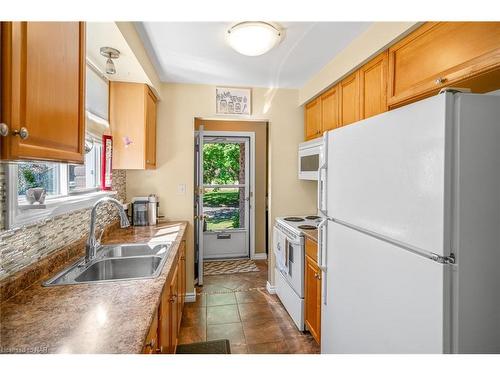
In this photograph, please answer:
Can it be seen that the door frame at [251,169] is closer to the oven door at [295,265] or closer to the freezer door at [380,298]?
the oven door at [295,265]

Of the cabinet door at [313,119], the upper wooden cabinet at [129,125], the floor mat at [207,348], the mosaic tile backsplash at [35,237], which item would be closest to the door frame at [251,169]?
the cabinet door at [313,119]

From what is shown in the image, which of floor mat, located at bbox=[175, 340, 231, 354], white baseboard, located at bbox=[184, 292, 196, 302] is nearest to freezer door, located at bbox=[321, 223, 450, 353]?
floor mat, located at bbox=[175, 340, 231, 354]

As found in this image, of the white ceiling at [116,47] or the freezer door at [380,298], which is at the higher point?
the white ceiling at [116,47]

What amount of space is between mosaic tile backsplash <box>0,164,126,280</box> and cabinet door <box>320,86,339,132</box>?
2.18 meters

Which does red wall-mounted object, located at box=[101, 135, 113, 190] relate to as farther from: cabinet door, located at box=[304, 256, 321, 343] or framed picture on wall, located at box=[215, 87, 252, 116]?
cabinet door, located at box=[304, 256, 321, 343]

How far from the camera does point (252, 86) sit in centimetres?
302

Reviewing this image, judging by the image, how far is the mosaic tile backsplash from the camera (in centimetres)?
112

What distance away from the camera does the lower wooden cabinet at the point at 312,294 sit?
2039 millimetres

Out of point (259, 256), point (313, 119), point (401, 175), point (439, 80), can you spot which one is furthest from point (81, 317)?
point (259, 256)
